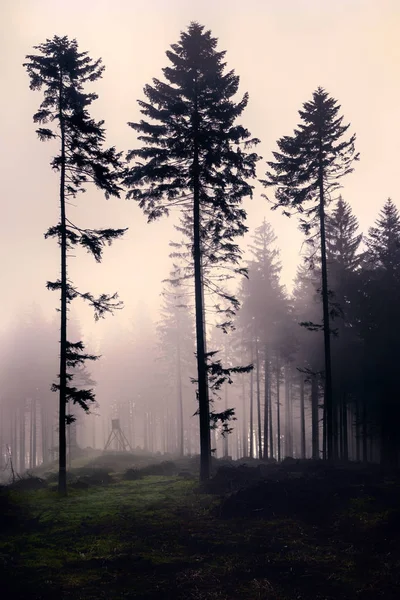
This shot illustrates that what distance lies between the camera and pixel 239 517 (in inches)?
476

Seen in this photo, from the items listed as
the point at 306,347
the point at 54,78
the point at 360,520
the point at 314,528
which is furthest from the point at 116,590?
the point at 306,347

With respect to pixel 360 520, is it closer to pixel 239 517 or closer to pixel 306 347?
pixel 239 517

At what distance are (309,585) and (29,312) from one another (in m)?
53.4

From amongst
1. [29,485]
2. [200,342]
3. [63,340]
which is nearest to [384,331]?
[200,342]

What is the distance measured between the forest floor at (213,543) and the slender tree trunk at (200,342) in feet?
5.08

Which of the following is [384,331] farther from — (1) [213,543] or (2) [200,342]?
(1) [213,543]

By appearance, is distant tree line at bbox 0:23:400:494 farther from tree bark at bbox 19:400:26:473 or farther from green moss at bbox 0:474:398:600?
tree bark at bbox 19:400:26:473

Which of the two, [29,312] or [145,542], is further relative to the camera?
[29,312]

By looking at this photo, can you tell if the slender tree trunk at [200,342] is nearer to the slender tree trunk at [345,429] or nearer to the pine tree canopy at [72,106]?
the pine tree canopy at [72,106]

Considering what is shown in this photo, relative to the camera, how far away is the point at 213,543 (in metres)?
10.2

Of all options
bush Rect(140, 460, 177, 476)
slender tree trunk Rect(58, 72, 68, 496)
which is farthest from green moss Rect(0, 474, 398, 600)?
bush Rect(140, 460, 177, 476)

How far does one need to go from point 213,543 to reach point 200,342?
8.62 meters

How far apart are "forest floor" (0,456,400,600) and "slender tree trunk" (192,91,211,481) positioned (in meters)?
1.55

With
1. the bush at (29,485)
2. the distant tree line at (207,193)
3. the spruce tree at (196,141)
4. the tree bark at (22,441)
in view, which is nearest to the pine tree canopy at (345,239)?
the distant tree line at (207,193)
